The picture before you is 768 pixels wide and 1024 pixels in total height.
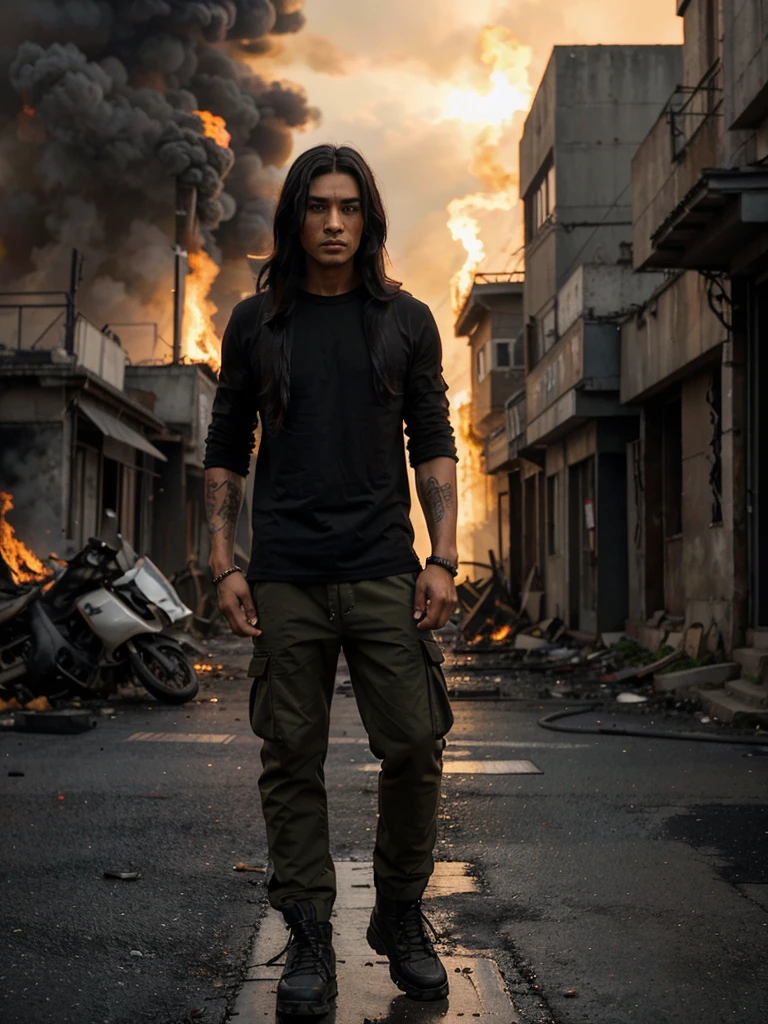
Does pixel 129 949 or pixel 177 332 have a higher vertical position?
pixel 177 332

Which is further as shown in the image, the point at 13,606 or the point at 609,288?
the point at 609,288

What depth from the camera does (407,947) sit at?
10.7 ft

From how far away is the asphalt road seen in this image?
3256mm

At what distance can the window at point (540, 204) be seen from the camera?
26764 millimetres

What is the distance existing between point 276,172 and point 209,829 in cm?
5926

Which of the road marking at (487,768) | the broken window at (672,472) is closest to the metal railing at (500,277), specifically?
the broken window at (672,472)

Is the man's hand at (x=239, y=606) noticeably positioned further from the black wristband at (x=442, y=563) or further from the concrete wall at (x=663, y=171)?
the concrete wall at (x=663, y=171)

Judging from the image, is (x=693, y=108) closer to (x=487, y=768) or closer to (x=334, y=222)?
(x=487, y=768)

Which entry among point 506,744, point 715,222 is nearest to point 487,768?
point 506,744

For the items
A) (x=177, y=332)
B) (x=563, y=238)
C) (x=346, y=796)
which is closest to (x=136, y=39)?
(x=177, y=332)

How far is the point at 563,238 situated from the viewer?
1017 inches

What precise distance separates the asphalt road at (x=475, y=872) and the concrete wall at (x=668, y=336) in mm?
6788

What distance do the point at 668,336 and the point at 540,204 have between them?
13.1m

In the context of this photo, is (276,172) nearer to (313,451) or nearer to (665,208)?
(665,208)
